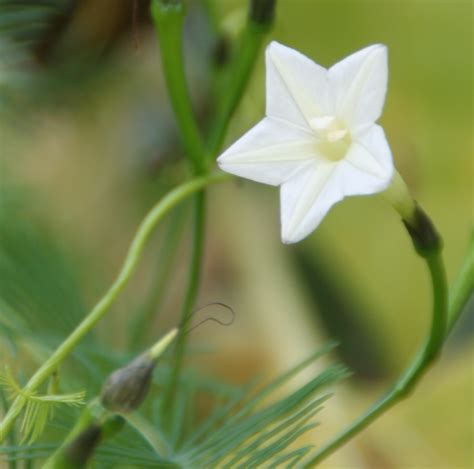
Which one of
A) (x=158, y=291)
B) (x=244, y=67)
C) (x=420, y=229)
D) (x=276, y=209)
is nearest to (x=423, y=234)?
(x=420, y=229)

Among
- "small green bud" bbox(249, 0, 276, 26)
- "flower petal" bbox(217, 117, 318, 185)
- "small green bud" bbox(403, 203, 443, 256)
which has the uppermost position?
"small green bud" bbox(249, 0, 276, 26)

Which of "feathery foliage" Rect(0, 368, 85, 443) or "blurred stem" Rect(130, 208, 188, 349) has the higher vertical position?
"feathery foliage" Rect(0, 368, 85, 443)

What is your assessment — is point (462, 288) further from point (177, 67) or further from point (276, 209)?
point (276, 209)

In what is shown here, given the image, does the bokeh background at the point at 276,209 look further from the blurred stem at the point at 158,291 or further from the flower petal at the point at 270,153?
the flower petal at the point at 270,153

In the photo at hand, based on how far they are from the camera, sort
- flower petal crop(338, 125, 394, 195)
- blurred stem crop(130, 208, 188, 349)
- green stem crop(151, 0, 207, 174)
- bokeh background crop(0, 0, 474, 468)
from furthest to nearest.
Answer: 1. bokeh background crop(0, 0, 474, 468)
2. blurred stem crop(130, 208, 188, 349)
3. green stem crop(151, 0, 207, 174)
4. flower petal crop(338, 125, 394, 195)

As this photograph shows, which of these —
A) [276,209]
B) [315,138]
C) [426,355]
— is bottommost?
[276,209]

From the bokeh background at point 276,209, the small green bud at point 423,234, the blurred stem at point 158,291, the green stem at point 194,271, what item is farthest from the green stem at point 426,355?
the bokeh background at point 276,209

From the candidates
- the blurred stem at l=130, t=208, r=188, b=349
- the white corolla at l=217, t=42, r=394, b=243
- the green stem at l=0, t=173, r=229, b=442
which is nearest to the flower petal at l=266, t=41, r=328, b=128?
the white corolla at l=217, t=42, r=394, b=243

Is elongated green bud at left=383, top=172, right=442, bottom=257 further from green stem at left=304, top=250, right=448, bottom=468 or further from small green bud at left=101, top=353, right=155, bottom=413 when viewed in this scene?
small green bud at left=101, top=353, right=155, bottom=413
